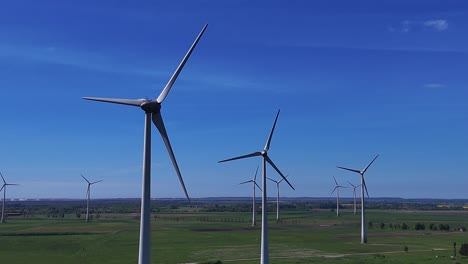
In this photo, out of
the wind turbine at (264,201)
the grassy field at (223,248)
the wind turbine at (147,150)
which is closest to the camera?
the wind turbine at (147,150)

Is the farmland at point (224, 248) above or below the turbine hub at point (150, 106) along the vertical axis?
below

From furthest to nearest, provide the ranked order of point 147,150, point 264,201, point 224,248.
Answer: point 224,248 → point 264,201 → point 147,150

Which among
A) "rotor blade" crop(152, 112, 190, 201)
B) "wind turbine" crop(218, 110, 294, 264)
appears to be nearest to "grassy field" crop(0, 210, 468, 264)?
"wind turbine" crop(218, 110, 294, 264)

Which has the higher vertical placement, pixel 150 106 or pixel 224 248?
pixel 150 106

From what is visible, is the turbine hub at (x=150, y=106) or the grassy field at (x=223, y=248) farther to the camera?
the grassy field at (x=223, y=248)

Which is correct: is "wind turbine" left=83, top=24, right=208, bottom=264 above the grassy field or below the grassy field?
above

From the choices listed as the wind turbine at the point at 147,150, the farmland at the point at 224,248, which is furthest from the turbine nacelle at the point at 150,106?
the farmland at the point at 224,248

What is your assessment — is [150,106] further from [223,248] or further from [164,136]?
[223,248]

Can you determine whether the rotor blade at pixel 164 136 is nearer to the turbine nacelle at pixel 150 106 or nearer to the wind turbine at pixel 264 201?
the turbine nacelle at pixel 150 106

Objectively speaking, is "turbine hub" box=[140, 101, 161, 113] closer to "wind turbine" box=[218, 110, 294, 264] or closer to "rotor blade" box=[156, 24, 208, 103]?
"rotor blade" box=[156, 24, 208, 103]

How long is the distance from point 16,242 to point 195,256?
4095 centimetres

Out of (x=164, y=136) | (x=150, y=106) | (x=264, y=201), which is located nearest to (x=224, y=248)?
(x=264, y=201)

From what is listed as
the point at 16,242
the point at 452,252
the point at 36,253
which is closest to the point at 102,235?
the point at 16,242

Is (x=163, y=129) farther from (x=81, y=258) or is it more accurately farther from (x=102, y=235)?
(x=102, y=235)
